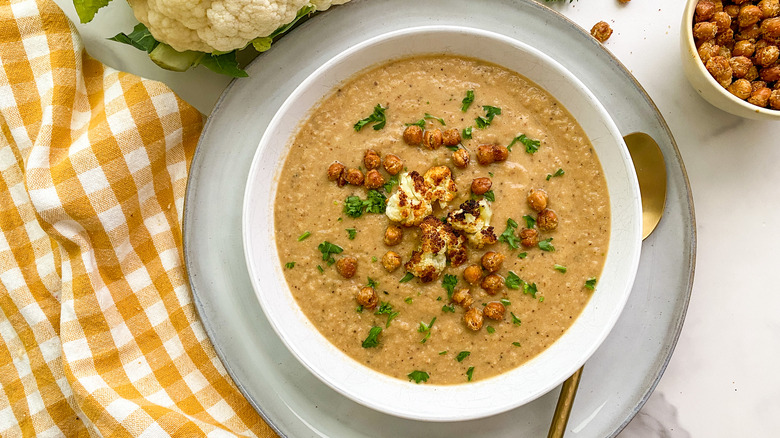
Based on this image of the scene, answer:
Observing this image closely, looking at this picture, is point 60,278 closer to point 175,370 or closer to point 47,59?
point 175,370

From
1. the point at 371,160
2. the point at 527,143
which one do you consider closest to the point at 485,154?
the point at 527,143

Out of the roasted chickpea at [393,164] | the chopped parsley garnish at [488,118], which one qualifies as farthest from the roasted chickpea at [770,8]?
the roasted chickpea at [393,164]

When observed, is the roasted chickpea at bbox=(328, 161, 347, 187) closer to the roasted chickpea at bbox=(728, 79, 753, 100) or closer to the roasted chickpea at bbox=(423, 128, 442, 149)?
the roasted chickpea at bbox=(423, 128, 442, 149)

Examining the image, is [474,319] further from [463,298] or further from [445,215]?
[445,215]

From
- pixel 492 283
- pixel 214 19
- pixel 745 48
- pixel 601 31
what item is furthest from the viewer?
pixel 601 31

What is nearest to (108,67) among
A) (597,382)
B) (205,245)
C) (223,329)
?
(205,245)

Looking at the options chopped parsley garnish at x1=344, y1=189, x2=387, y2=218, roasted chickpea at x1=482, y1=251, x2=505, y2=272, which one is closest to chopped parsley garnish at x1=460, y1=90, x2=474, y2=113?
chopped parsley garnish at x1=344, y1=189, x2=387, y2=218
